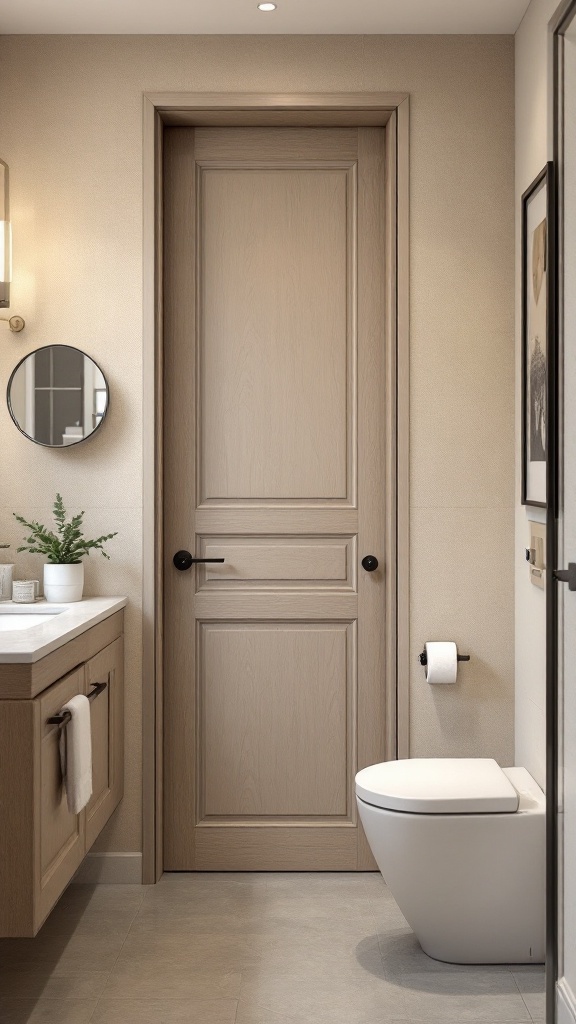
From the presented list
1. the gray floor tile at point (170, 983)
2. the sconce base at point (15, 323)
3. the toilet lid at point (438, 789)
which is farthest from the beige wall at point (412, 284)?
the gray floor tile at point (170, 983)

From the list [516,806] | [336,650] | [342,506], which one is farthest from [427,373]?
[516,806]

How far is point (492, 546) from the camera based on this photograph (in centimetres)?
297

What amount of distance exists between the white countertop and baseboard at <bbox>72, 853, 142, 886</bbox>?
78 cm

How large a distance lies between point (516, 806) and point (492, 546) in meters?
0.88

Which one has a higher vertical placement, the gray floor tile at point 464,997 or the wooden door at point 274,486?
the wooden door at point 274,486

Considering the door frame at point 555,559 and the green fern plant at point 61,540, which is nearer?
the door frame at point 555,559

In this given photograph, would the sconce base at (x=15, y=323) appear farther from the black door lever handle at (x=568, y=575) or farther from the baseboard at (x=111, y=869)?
the black door lever handle at (x=568, y=575)

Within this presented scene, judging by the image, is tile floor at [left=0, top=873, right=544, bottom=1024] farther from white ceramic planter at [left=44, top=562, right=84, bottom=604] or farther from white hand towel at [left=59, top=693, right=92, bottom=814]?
white ceramic planter at [left=44, top=562, right=84, bottom=604]

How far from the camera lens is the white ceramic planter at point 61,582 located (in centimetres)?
281

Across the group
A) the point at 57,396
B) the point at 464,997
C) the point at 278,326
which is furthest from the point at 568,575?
the point at 57,396

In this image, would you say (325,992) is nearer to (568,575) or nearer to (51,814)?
(51,814)

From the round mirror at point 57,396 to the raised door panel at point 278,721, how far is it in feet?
2.60

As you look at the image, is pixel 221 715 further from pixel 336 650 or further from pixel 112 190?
pixel 112 190

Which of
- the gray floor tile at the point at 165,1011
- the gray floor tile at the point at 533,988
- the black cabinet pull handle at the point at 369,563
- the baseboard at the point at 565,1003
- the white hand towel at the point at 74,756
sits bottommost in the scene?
the gray floor tile at the point at 533,988
